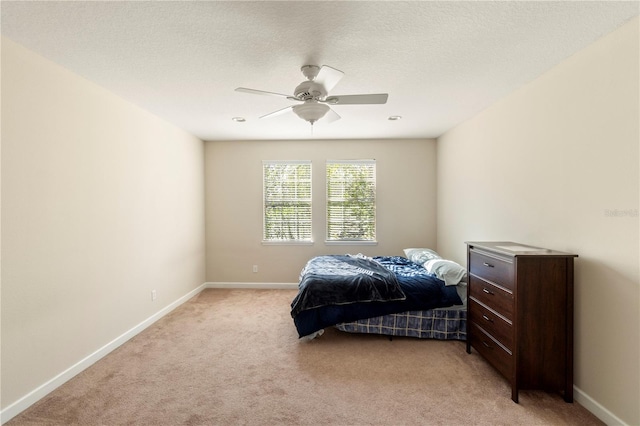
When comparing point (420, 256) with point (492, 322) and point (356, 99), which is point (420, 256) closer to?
point (492, 322)

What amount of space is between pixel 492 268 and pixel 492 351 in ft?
2.25

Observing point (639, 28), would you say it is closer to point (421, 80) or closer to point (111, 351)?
point (421, 80)

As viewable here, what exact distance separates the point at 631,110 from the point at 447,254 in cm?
298

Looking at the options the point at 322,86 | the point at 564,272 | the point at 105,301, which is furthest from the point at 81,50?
the point at 564,272

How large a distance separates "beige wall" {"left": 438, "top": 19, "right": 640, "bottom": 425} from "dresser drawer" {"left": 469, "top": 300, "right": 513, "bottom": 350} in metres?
0.49

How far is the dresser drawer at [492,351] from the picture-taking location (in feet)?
7.00

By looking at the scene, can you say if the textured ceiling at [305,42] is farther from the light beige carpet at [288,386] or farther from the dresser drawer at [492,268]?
the light beige carpet at [288,386]

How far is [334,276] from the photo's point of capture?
10.3 feet

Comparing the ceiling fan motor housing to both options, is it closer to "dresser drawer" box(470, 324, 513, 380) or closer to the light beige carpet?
the light beige carpet

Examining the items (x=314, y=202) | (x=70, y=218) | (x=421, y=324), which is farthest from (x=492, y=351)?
(x=70, y=218)

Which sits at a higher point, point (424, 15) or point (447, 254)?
point (424, 15)

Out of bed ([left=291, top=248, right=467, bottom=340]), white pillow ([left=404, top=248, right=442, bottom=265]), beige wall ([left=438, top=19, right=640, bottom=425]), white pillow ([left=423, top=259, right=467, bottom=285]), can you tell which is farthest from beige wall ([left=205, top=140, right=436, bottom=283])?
beige wall ([left=438, top=19, right=640, bottom=425])

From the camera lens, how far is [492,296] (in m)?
2.34

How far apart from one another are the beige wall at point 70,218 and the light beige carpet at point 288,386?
34 centimetres
